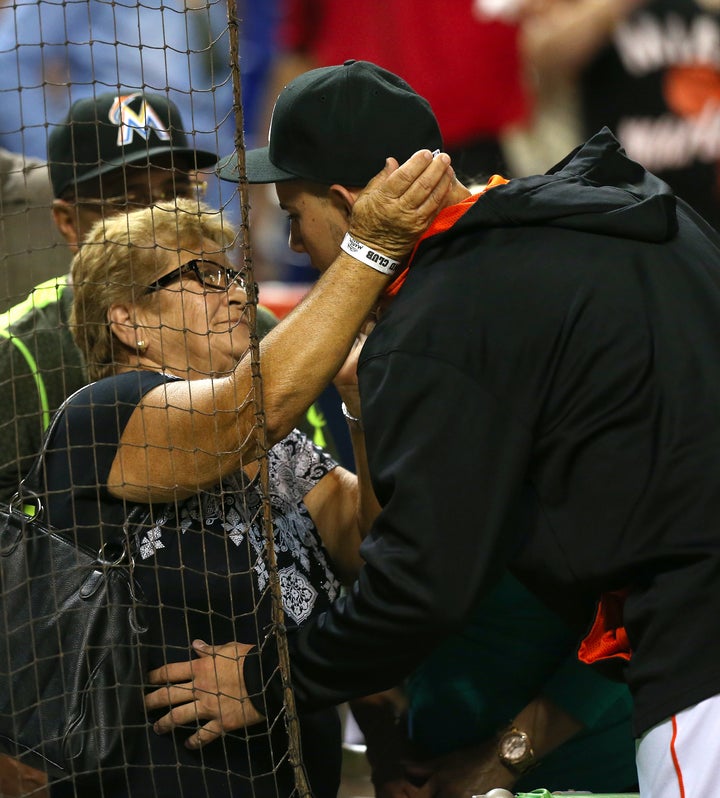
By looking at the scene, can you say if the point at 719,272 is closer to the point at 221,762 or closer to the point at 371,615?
the point at 371,615

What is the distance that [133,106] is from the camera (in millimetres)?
3086

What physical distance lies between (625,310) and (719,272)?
0.23 metres

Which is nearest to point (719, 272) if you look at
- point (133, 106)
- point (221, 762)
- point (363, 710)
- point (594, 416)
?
point (594, 416)

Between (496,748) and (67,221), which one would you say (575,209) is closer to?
(496,748)

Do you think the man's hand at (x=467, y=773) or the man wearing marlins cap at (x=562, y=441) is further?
the man's hand at (x=467, y=773)

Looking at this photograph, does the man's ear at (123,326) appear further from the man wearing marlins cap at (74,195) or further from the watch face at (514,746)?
the watch face at (514,746)

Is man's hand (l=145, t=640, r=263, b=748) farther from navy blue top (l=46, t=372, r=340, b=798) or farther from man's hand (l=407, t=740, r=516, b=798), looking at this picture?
man's hand (l=407, t=740, r=516, b=798)

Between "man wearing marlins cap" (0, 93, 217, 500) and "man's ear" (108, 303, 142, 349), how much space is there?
0.45 meters

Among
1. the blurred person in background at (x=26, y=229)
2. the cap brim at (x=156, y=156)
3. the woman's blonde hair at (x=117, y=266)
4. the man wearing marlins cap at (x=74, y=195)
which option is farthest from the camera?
the blurred person in background at (x=26, y=229)

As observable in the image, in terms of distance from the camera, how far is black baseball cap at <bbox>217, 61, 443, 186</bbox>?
6.29ft

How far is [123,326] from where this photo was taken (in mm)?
2256

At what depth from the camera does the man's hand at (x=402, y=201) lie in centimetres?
182

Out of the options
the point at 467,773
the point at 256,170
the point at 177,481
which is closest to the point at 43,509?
the point at 177,481

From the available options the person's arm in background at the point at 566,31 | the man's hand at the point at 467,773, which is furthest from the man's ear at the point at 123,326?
the person's arm in background at the point at 566,31
